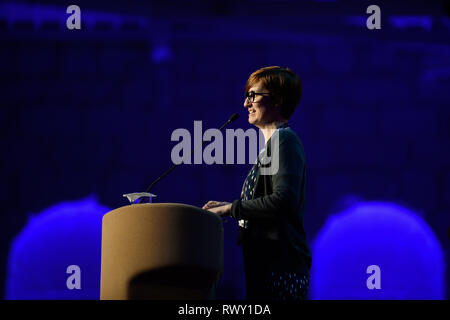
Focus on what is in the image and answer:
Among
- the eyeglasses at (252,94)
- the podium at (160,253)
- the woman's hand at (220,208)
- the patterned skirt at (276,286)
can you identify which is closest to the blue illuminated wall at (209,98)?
the eyeglasses at (252,94)

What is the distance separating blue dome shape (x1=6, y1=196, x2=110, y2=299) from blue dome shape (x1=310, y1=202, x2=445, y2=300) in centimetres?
133

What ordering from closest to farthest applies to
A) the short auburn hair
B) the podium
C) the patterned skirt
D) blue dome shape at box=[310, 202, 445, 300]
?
the podium
the patterned skirt
the short auburn hair
blue dome shape at box=[310, 202, 445, 300]

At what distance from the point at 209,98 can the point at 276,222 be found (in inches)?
76.8

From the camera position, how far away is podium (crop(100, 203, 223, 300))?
5.00 ft

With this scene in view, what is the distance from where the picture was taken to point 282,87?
1.86m

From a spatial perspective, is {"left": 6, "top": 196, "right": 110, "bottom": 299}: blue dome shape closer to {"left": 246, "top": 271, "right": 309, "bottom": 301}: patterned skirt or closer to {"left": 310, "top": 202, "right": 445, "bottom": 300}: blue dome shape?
{"left": 310, "top": 202, "right": 445, "bottom": 300}: blue dome shape

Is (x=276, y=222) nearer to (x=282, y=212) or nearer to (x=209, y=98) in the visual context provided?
(x=282, y=212)

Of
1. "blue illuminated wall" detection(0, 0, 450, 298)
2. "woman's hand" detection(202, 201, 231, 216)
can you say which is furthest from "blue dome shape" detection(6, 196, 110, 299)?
"woman's hand" detection(202, 201, 231, 216)

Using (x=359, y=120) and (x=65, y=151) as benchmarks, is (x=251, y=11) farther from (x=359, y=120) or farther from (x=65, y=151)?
(x=65, y=151)

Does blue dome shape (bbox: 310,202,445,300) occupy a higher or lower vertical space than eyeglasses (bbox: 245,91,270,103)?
lower

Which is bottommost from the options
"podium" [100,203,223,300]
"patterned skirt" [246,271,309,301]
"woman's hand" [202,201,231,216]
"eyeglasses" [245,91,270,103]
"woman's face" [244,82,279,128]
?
"patterned skirt" [246,271,309,301]

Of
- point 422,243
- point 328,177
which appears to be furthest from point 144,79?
point 422,243

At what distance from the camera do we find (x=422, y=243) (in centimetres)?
344

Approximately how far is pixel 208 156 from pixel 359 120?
0.96 m
